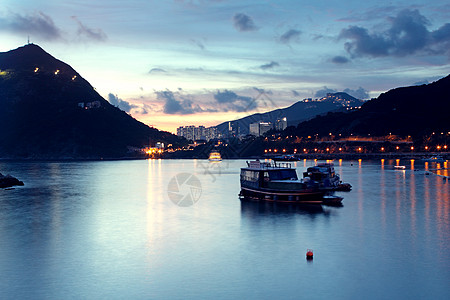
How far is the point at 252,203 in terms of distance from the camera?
5247cm

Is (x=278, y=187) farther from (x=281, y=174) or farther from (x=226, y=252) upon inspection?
(x=226, y=252)

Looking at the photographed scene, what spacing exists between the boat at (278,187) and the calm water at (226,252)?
224 centimetres

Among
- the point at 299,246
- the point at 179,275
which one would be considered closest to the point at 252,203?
the point at 299,246

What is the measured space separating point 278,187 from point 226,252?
20612 millimetres

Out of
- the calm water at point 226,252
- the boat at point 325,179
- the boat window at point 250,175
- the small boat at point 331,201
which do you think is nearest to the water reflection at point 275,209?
the calm water at point 226,252

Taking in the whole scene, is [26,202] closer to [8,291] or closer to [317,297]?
[8,291]

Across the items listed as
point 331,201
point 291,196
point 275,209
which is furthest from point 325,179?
point 275,209

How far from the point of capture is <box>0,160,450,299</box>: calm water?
2184 cm

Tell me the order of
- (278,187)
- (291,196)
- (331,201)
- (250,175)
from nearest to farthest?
(291,196) → (278,187) → (331,201) → (250,175)

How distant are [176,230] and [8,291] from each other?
17.6m

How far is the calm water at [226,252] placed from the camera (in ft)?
71.7

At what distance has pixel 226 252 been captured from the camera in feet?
97.7

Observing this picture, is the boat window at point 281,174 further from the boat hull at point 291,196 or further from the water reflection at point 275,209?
the water reflection at point 275,209

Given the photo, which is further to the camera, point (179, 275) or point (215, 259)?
point (215, 259)
